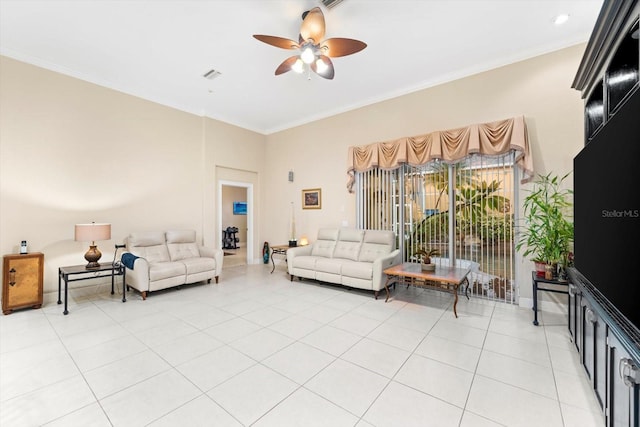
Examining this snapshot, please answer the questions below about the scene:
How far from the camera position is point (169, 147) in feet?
17.8

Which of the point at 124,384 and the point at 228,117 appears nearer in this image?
the point at 124,384

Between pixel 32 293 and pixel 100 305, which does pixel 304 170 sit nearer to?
pixel 100 305

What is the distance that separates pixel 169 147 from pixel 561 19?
21.0 ft

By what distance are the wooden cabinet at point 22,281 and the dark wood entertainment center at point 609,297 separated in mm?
5811

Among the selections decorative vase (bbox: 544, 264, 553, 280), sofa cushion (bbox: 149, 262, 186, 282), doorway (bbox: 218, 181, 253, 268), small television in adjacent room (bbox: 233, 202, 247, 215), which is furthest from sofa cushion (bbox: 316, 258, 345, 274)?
small television in adjacent room (bbox: 233, 202, 247, 215)

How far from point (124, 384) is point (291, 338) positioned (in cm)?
142

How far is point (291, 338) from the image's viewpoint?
281 cm

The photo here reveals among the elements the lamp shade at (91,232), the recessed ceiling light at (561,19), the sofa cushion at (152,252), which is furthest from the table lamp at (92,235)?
the recessed ceiling light at (561,19)

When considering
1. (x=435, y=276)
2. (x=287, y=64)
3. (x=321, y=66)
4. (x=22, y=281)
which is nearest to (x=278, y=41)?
(x=287, y=64)

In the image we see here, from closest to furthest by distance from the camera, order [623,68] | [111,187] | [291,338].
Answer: [623,68] → [291,338] → [111,187]

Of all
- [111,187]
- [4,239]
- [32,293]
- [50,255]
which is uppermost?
[111,187]

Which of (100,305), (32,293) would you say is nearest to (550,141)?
(100,305)

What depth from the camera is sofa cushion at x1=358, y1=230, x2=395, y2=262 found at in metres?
4.75

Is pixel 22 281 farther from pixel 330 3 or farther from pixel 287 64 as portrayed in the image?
pixel 330 3
